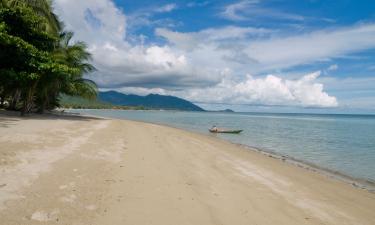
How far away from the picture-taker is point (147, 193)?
634 cm

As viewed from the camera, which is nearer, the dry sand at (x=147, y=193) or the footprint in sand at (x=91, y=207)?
the dry sand at (x=147, y=193)

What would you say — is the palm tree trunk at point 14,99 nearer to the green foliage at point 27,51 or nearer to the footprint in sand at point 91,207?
the green foliage at point 27,51

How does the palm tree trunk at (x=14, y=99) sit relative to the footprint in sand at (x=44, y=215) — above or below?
above

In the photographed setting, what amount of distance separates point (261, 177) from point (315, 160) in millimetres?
9461

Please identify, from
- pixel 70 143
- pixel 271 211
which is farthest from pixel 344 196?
pixel 70 143

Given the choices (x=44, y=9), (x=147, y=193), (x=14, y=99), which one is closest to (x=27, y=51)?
(x=44, y=9)

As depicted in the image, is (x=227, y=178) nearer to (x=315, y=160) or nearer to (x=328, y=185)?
(x=328, y=185)

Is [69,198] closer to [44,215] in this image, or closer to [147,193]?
[44,215]

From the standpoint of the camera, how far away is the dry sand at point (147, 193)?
5.00 metres

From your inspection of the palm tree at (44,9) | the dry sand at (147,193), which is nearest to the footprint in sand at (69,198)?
the dry sand at (147,193)

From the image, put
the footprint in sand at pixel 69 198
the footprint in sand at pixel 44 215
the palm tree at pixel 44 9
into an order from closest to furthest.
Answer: the footprint in sand at pixel 44 215
the footprint in sand at pixel 69 198
the palm tree at pixel 44 9

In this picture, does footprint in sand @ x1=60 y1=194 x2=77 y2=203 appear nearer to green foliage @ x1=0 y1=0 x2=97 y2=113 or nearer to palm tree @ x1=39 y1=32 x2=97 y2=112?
green foliage @ x1=0 y1=0 x2=97 y2=113

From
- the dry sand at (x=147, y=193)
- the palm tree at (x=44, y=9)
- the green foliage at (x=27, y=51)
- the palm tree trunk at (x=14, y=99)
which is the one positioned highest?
the palm tree at (x=44, y=9)

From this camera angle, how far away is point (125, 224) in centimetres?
471
